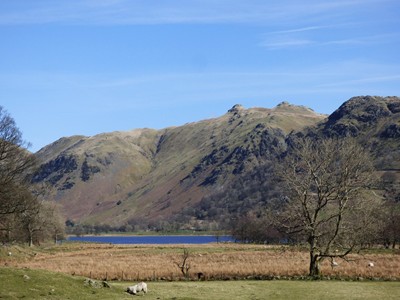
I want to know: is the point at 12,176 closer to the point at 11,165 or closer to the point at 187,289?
the point at 11,165

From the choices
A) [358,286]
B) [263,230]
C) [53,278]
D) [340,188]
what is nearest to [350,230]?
[340,188]

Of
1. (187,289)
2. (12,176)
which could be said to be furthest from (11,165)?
(187,289)

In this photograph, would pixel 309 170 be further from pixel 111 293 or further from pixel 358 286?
pixel 111 293

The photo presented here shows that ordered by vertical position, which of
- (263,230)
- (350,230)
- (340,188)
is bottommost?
(263,230)

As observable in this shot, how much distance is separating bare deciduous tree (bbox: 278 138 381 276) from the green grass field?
6.98 meters

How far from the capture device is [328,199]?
52906 millimetres

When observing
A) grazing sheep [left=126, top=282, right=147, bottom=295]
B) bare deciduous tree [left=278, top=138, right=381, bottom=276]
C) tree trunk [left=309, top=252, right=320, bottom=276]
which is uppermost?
bare deciduous tree [left=278, top=138, right=381, bottom=276]

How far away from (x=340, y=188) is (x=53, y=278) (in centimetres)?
2844

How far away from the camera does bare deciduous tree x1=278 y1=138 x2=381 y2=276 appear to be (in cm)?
5231

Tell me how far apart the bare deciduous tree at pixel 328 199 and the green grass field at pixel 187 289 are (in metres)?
6.98

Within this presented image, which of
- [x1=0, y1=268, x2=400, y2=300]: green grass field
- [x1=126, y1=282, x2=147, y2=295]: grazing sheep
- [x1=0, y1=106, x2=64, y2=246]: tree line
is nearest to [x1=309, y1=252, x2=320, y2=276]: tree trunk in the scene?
[x1=0, y1=268, x2=400, y2=300]: green grass field

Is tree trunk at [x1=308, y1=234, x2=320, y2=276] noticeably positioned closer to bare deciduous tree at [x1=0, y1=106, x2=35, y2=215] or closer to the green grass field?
the green grass field

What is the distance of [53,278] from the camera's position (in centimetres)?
3853

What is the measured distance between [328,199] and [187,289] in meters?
18.4
